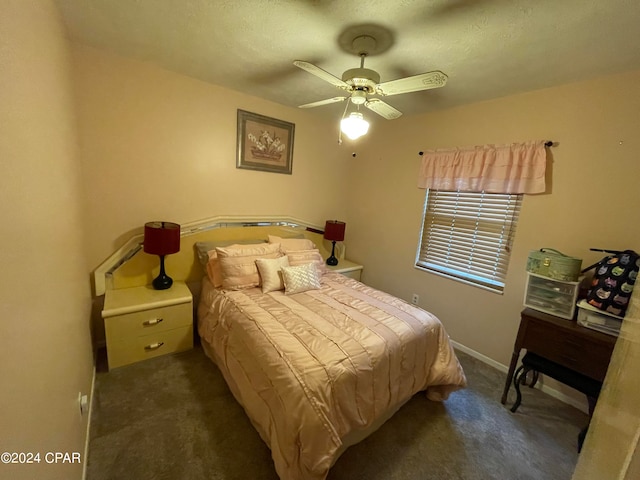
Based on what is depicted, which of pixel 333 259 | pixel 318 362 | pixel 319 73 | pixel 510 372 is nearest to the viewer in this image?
pixel 318 362

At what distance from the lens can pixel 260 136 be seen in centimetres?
287

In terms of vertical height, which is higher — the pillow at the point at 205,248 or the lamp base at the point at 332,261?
the pillow at the point at 205,248

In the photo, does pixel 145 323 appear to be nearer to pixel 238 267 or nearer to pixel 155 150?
pixel 238 267

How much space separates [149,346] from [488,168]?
340 cm

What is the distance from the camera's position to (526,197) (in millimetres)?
2244

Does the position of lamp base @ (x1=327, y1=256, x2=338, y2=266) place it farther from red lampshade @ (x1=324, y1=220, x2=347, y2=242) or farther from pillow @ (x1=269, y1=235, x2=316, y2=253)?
pillow @ (x1=269, y1=235, x2=316, y2=253)

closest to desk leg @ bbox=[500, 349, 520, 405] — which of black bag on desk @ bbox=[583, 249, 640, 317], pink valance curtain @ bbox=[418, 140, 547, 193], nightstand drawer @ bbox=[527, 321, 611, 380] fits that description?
nightstand drawer @ bbox=[527, 321, 611, 380]

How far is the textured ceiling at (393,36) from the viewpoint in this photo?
1.32 meters

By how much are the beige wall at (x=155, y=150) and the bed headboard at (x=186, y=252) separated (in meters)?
0.09

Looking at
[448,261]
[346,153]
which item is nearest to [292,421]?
[448,261]

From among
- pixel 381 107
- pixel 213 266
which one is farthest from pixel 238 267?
pixel 381 107

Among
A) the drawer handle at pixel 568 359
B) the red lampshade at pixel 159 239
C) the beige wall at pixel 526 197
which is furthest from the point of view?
the red lampshade at pixel 159 239

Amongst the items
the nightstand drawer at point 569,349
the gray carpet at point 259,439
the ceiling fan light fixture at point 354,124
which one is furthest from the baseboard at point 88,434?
the nightstand drawer at point 569,349

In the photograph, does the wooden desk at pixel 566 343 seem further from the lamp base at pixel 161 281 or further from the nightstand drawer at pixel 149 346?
the lamp base at pixel 161 281
